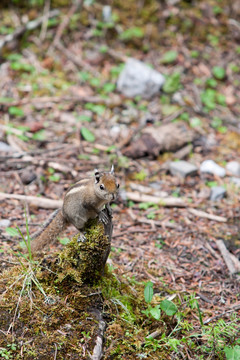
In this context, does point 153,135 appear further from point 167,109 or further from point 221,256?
point 221,256

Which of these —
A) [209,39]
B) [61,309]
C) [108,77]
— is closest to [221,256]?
[61,309]

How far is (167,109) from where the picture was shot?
6.52 m

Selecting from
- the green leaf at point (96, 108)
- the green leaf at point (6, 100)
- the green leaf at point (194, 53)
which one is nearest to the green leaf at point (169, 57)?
the green leaf at point (194, 53)

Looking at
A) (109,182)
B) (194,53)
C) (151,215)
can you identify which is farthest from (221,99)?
(109,182)

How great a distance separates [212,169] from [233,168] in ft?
1.08

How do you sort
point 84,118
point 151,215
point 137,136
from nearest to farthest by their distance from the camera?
point 151,215 → point 137,136 → point 84,118

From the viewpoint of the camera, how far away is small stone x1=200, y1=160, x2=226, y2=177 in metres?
5.46

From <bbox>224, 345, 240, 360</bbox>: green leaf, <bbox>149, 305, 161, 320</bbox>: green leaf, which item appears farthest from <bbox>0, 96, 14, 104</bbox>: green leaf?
<bbox>224, 345, 240, 360</bbox>: green leaf

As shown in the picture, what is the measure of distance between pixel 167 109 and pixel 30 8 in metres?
3.45

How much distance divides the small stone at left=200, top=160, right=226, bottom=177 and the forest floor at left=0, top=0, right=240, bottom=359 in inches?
3.1

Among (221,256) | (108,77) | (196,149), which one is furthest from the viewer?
(108,77)

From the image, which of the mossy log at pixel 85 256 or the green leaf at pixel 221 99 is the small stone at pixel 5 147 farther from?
the green leaf at pixel 221 99

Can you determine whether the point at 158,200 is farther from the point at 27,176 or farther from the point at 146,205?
the point at 27,176

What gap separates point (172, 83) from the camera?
6730 mm
